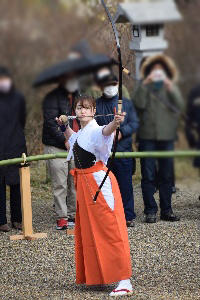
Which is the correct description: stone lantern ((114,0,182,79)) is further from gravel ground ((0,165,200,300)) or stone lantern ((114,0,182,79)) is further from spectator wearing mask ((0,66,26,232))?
gravel ground ((0,165,200,300))

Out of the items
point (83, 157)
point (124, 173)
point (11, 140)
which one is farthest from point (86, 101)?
point (124, 173)

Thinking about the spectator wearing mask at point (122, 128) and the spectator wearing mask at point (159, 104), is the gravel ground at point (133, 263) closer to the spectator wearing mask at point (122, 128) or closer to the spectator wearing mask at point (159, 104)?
the spectator wearing mask at point (122, 128)

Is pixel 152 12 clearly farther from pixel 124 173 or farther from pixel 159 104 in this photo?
pixel 124 173

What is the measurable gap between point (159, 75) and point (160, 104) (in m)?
0.10

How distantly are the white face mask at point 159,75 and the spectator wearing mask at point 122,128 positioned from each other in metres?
0.25

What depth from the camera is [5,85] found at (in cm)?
269

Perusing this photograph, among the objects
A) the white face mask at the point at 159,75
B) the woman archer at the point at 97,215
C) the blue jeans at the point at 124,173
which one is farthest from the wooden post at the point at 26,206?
the white face mask at the point at 159,75

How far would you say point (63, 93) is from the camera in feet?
10.3

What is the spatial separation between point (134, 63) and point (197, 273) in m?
3.36

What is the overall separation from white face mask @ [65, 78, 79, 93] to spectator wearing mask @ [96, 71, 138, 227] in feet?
0.36

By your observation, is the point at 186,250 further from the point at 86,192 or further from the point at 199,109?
the point at 199,109

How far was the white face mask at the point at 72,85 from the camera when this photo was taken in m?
2.89

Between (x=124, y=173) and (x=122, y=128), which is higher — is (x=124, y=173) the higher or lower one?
the lower one

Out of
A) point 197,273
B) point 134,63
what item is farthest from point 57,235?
point 134,63
